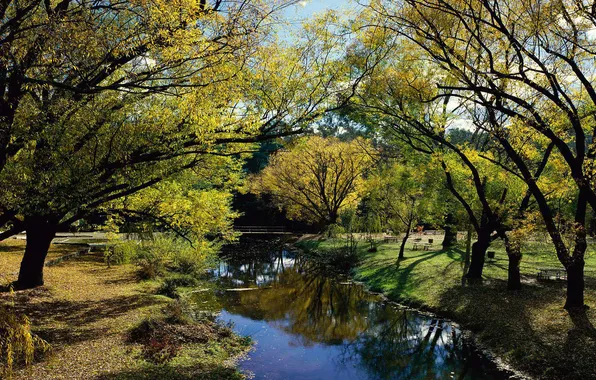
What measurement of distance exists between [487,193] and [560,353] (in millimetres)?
10216

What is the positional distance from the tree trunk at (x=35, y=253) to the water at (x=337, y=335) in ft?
20.4

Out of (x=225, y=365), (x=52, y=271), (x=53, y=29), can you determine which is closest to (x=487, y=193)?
(x=225, y=365)

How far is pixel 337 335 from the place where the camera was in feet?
46.3

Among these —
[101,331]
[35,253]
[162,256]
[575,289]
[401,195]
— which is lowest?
[101,331]

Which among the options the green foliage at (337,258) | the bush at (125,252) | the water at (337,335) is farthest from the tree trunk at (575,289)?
the bush at (125,252)

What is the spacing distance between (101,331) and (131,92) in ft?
23.2

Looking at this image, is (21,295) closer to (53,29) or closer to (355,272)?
(53,29)

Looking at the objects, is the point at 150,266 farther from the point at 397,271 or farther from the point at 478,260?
the point at 478,260

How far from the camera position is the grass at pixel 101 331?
27.3 feet

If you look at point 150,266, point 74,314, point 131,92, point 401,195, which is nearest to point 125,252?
point 150,266

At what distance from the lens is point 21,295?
13.2 m

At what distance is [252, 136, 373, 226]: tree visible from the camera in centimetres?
4028

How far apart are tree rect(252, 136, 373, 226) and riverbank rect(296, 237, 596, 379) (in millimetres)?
15663

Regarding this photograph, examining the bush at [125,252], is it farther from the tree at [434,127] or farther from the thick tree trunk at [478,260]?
the thick tree trunk at [478,260]
